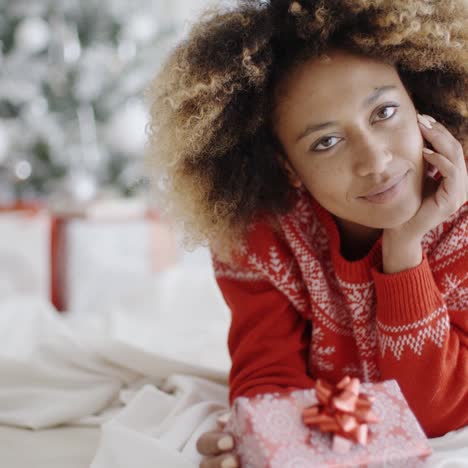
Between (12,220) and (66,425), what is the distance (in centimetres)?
122

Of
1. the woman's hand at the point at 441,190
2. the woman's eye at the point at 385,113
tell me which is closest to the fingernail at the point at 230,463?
the woman's hand at the point at 441,190

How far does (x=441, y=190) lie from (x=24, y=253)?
1590mm

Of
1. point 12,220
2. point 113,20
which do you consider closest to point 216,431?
point 12,220

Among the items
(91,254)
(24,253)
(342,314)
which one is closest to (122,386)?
(342,314)

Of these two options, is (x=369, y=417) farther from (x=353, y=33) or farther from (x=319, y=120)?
(x=353, y=33)

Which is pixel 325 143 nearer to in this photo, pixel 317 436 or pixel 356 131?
pixel 356 131

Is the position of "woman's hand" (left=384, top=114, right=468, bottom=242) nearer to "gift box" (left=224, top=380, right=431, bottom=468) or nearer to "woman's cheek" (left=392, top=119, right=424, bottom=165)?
"woman's cheek" (left=392, top=119, right=424, bottom=165)

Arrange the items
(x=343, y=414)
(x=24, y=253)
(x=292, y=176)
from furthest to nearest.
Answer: (x=24, y=253), (x=292, y=176), (x=343, y=414)

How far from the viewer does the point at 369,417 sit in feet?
2.12

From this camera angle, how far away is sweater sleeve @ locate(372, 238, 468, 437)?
0.82m

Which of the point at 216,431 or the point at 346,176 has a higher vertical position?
the point at 346,176

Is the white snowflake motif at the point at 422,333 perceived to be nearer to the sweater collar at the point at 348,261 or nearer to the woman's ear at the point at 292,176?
the sweater collar at the point at 348,261

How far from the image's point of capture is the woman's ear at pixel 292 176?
38.1 inches

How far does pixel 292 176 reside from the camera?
38.6 inches
